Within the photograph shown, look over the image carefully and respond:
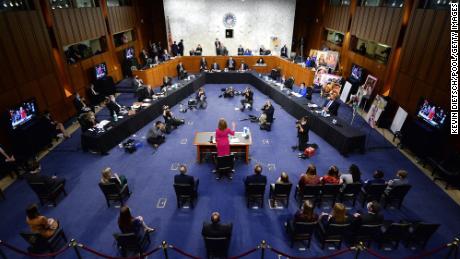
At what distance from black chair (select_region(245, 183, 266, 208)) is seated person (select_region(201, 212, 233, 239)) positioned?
4.57ft

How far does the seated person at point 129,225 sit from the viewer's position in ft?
16.6

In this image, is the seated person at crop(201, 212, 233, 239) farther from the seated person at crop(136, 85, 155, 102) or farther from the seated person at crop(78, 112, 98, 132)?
the seated person at crop(136, 85, 155, 102)

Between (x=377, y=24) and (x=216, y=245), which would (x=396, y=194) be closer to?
(x=216, y=245)

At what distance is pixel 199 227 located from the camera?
619 centimetres

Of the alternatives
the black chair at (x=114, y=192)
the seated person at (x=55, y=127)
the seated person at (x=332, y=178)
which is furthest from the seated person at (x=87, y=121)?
the seated person at (x=332, y=178)

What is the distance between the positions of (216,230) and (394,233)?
12.0ft

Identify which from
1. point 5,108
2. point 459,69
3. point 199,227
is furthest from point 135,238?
point 459,69

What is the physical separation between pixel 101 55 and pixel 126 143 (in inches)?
300

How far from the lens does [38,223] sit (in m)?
5.29

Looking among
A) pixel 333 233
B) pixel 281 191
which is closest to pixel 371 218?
pixel 333 233

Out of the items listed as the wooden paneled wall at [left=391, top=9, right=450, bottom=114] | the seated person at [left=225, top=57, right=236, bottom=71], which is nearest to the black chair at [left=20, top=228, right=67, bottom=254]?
the wooden paneled wall at [left=391, top=9, right=450, bottom=114]

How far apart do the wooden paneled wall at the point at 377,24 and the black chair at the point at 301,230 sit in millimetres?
9739

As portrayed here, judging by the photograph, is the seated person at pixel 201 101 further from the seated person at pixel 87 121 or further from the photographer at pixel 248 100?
the seated person at pixel 87 121

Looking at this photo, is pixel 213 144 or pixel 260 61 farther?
pixel 260 61
